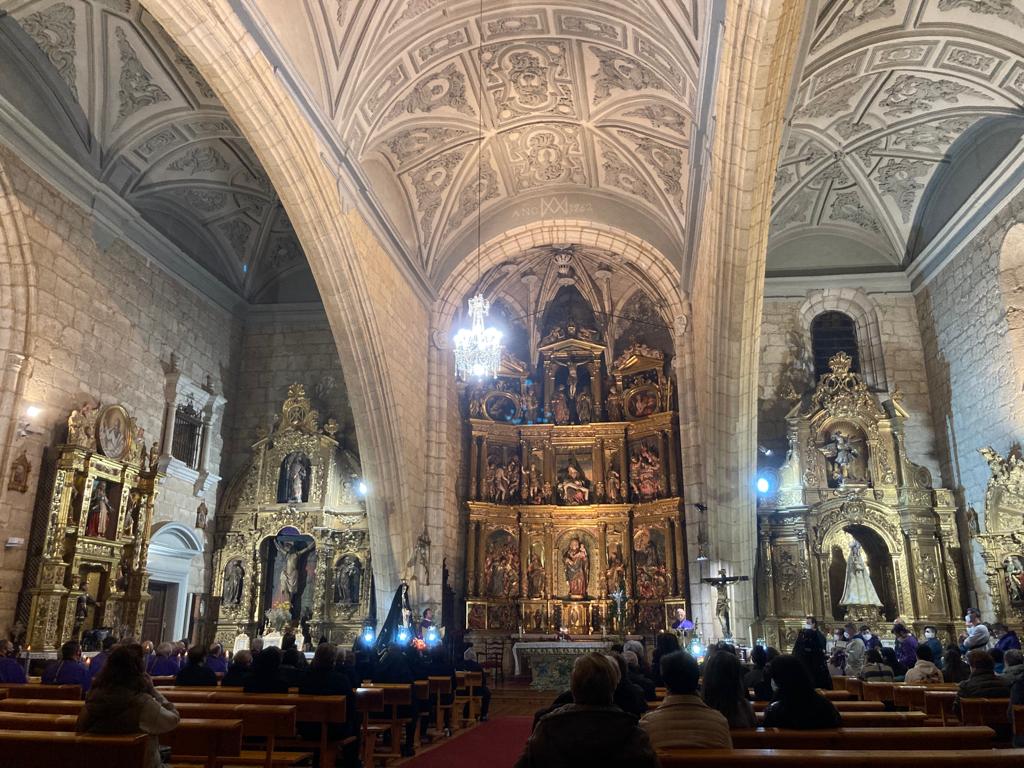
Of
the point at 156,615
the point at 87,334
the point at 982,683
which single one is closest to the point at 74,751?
the point at 982,683

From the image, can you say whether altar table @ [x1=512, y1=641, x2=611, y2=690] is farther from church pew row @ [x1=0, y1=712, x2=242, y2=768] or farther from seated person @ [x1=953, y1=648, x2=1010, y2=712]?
church pew row @ [x1=0, y1=712, x2=242, y2=768]

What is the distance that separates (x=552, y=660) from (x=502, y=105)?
10.4 metres

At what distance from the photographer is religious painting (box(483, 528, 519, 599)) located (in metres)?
19.1

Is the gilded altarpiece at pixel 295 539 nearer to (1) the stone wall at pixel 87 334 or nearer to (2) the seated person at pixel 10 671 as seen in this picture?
(1) the stone wall at pixel 87 334

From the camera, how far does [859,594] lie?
1500 centimetres

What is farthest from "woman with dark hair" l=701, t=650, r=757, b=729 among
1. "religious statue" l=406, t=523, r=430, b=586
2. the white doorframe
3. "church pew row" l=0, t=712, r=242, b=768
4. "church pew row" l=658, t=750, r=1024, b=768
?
the white doorframe

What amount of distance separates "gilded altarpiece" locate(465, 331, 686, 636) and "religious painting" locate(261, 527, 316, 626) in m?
3.74

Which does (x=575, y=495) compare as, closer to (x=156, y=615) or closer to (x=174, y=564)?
(x=174, y=564)

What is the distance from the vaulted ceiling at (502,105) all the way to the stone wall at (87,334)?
4.36 meters

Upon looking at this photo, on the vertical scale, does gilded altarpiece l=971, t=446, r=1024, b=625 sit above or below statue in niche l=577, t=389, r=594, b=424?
below

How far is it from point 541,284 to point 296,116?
11.2m

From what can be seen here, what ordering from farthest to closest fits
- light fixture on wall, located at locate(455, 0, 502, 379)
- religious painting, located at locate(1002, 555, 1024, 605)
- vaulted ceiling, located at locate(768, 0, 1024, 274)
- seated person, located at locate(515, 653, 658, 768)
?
1. light fixture on wall, located at locate(455, 0, 502, 379)
2. religious painting, located at locate(1002, 555, 1024, 605)
3. vaulted ceiling, located at locate(768, 0, 1024, 274)
4. seated person, located at locate(515, 653, 658, 768)

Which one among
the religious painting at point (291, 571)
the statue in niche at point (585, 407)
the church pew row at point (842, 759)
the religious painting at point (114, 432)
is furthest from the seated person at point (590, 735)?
the statue in niche at point (585, 407)

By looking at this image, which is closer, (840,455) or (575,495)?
(840,455)
